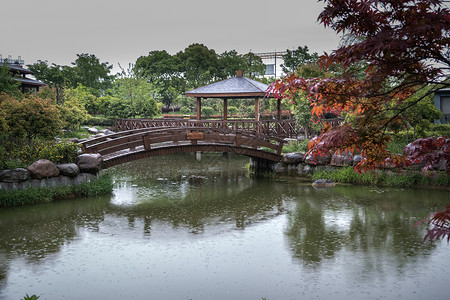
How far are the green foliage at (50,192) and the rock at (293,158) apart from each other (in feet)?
22.6

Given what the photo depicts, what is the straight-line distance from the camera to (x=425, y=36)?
207 inches

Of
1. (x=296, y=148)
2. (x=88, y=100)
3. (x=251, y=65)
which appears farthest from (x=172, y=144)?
(x=251, y=65)

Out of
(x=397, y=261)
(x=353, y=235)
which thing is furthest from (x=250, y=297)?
(x=353, y=235)

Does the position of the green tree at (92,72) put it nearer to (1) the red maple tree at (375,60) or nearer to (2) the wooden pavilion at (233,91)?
(2) the wooden pavilion at (233,91)

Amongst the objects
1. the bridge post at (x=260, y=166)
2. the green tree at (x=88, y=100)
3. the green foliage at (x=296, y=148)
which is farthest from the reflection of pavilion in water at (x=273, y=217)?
the green tree at (x=88, y=100)

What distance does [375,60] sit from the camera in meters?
5.66

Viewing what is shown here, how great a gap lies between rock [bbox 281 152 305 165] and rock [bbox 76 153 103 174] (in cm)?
724

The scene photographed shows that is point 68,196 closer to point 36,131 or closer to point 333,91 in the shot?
point 36,131

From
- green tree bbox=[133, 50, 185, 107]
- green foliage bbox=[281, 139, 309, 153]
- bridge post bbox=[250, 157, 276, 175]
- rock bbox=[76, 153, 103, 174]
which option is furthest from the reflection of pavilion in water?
green tree bbox=[133, 50, 185, 107]

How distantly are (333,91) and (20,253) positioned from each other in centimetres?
669

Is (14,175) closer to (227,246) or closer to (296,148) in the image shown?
(227,246)

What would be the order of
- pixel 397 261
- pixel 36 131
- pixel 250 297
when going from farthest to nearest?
pixel 36 131
pixel 397 261
pixel 250 297

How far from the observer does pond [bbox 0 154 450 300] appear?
281 inches

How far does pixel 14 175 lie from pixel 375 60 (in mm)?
10507
